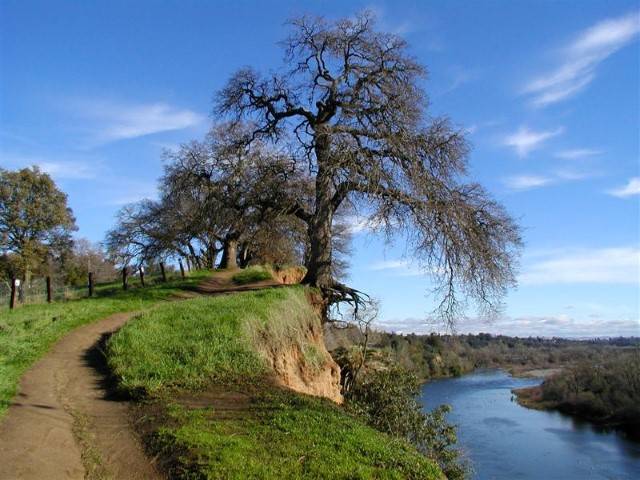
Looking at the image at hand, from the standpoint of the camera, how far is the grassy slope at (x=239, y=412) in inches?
265

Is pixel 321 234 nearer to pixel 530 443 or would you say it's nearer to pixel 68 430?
pixel 68 430

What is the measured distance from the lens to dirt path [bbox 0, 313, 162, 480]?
6.82 m

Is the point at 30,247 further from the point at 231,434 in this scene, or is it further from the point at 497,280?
the point at 231,434

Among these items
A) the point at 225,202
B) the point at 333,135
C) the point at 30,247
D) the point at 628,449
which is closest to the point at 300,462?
the point at 333,135

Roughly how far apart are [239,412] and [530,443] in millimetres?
40161

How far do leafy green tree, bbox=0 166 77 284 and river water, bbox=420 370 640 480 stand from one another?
104ft

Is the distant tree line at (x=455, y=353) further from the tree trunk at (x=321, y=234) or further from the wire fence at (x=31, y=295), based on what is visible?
the wire fence at (x=31, y=295)

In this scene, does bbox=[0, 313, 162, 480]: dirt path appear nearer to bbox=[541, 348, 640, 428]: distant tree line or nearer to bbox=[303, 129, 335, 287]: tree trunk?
bbox=[303, 129, 335, 287]: tree trunk

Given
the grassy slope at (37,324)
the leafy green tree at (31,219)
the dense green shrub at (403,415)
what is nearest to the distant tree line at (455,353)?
the dense green shrub at (403,415)

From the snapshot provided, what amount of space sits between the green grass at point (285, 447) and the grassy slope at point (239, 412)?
0.5 inches

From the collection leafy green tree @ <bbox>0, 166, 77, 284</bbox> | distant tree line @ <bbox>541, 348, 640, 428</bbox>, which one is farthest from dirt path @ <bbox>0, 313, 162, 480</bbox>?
A: distant tree line @ <bbox>541, 348, 640, 428</bbox>

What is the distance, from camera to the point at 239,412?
8609 millimetres

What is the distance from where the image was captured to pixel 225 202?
20.8 m

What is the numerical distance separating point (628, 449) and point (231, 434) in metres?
47.1
